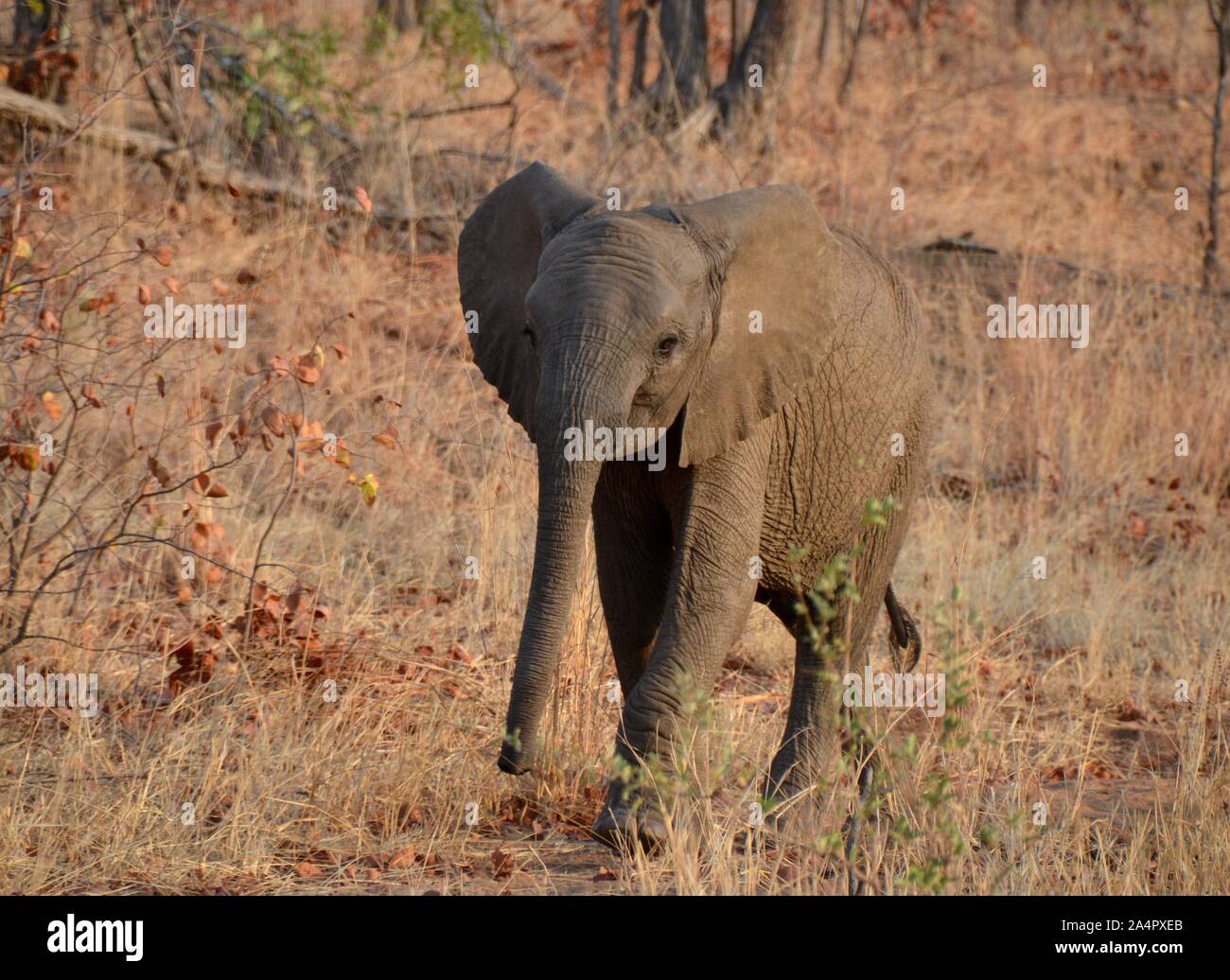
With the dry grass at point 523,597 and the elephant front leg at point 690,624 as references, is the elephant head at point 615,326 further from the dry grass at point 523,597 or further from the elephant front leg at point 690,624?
the dry grass at point 523,597

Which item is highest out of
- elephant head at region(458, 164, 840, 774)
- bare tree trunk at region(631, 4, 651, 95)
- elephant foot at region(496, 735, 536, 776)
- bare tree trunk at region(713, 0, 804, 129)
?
bare tree trunk at region(631, 4, 651, 95)

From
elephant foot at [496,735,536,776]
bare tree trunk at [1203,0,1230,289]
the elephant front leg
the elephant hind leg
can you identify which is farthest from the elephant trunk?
bare tree trunk at [1203,0,1230,289]

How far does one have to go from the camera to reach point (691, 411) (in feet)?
15.0

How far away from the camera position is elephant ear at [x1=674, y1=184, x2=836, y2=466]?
4.60m

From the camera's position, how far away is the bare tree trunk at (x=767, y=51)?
45.4ft

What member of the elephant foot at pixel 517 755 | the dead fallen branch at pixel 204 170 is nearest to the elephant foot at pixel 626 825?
the elephant foot at pixel 517 755

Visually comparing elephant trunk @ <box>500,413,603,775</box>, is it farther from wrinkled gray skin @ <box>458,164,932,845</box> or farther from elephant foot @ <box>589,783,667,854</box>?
elephant foot @ <box>589,783,667,854</box>

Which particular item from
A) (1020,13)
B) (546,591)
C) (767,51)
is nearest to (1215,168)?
(767,51)

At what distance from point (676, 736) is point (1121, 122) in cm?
1406

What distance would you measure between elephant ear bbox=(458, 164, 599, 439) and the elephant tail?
195 centimetres

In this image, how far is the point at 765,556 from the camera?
5.19 meters

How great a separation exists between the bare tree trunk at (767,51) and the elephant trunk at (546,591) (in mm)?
9991

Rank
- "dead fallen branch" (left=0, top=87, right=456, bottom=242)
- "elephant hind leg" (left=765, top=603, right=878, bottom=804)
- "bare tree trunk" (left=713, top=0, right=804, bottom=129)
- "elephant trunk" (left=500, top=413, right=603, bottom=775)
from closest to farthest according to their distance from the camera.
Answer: "elephant trunk" (left=500, top=413, right=603, bottom=775)
"elephant hind leg" (left=765, top=603, right=878, bottom=804)
"dead fallen branch" (left=0, top=87, right=456, bottom=242)
"bare tree trunk" (left=713, top=0, right=804, bottom=129)

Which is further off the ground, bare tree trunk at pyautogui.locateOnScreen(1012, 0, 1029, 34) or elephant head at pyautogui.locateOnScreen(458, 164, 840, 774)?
bare tree trunk at pyautogui.locateOnScreen(1012, 0, 1029, 34)
